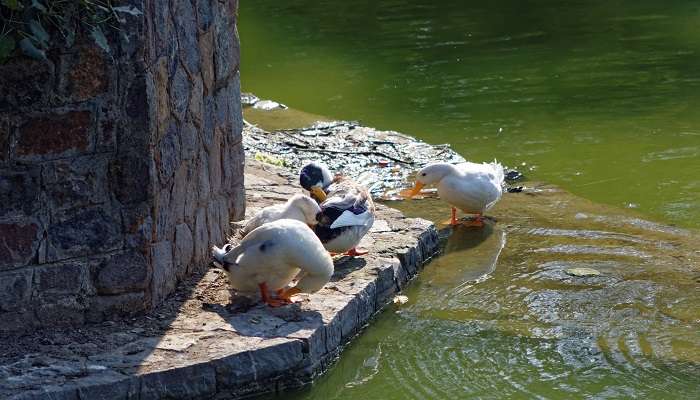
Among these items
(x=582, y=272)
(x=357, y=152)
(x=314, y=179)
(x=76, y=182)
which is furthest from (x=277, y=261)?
(x=357, y=152)

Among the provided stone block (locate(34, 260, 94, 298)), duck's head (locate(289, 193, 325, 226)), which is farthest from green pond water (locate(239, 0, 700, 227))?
stone block (locate(34, 260, 94, 298))

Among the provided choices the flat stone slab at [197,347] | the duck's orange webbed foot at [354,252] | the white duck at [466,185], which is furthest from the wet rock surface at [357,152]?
the flat stone slab at [197,347]

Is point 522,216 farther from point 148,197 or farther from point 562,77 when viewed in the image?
point 562,77

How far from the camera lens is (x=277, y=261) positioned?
5.32 m

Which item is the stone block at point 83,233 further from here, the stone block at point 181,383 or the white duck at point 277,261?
the stone block at point 181,383

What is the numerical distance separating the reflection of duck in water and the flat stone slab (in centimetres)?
22

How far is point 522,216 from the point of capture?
7.62 m

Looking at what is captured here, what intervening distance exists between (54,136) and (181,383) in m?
1.23

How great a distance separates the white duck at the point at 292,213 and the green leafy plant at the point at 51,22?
1.49 metres

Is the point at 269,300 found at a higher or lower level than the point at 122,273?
lower

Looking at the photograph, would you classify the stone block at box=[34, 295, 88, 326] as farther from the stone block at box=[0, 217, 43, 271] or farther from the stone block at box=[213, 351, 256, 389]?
the stone block at box=[213, 351, 256, 389]

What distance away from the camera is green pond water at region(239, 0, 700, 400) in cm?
532

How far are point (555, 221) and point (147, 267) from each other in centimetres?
323

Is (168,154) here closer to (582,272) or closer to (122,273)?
(122,273)
